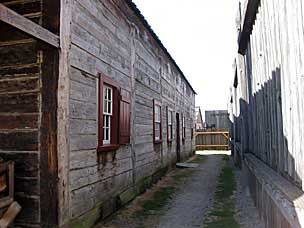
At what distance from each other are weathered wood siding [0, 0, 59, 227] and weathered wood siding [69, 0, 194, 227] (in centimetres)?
38

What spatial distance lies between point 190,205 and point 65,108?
3896 mm

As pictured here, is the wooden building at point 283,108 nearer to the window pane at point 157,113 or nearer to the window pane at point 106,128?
the window pane at point 106,128

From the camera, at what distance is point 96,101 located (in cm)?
567

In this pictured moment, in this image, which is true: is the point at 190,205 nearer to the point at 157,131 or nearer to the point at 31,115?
the point at 31,115

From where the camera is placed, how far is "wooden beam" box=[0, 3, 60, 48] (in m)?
3.30

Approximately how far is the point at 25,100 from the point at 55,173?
3.87 feet

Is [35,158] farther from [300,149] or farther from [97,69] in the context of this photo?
[300,149]

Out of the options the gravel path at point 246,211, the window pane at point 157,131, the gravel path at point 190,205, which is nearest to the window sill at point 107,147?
the gravel path at point 190,205

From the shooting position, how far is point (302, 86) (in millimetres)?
3080

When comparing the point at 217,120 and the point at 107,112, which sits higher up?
the point at 217,120

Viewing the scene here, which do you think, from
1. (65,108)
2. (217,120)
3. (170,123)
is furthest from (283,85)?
(217,120)

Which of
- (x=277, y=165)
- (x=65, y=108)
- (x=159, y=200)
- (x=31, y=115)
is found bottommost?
(x=159, y=200)

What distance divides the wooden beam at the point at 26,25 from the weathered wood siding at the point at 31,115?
0.69ft

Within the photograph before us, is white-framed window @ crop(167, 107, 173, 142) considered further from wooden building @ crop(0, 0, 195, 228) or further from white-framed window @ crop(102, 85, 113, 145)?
white-framed window @ crop(102, 85, 113, 145)
